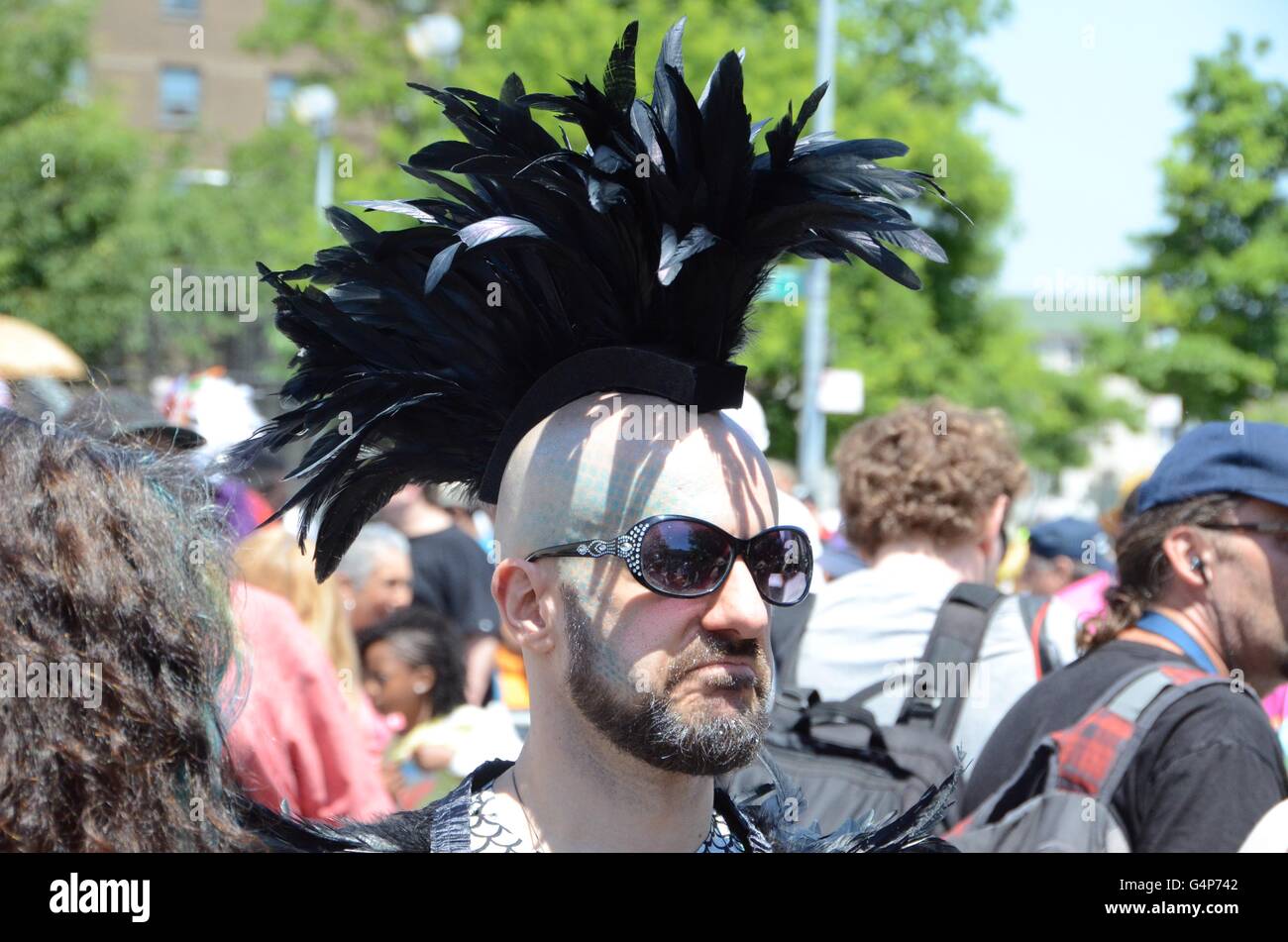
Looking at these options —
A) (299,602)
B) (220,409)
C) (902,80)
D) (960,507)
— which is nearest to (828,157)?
(960,507)

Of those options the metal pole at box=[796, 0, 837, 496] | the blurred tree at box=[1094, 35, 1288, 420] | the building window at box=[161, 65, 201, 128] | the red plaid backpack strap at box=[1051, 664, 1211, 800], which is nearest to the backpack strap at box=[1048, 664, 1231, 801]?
the red plaid backpack strap at box=[1051, 664, 1211, 800]

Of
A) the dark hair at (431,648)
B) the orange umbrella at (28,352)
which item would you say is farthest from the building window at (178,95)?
the dark hair at (431,648)

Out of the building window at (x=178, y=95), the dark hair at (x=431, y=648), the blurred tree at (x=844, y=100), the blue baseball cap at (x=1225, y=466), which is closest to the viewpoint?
the blue baseball cap at (x=1225, y=466)

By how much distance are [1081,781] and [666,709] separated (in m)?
1.25

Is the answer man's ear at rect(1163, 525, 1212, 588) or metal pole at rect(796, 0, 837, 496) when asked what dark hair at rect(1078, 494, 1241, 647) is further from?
metal pole at rect(796, 0, 837, 496)

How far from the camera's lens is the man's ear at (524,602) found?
6.12 feet

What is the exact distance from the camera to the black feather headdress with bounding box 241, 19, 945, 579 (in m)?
1.83

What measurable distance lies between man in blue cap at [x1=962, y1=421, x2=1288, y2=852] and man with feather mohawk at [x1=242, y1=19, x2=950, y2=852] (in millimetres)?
789

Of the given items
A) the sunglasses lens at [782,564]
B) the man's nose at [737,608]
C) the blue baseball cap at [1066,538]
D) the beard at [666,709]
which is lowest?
the beard at [666,709]

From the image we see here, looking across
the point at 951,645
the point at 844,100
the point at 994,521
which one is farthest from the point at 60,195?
the point at 951,645

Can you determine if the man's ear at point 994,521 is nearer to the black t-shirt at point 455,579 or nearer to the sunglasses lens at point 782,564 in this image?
the sunglasses lens at point 782,564

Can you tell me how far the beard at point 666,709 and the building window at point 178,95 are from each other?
4698 centimetres

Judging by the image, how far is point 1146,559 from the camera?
3057 millimetres

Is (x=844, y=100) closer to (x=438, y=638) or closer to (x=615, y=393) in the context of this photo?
(x=438, y=638)
